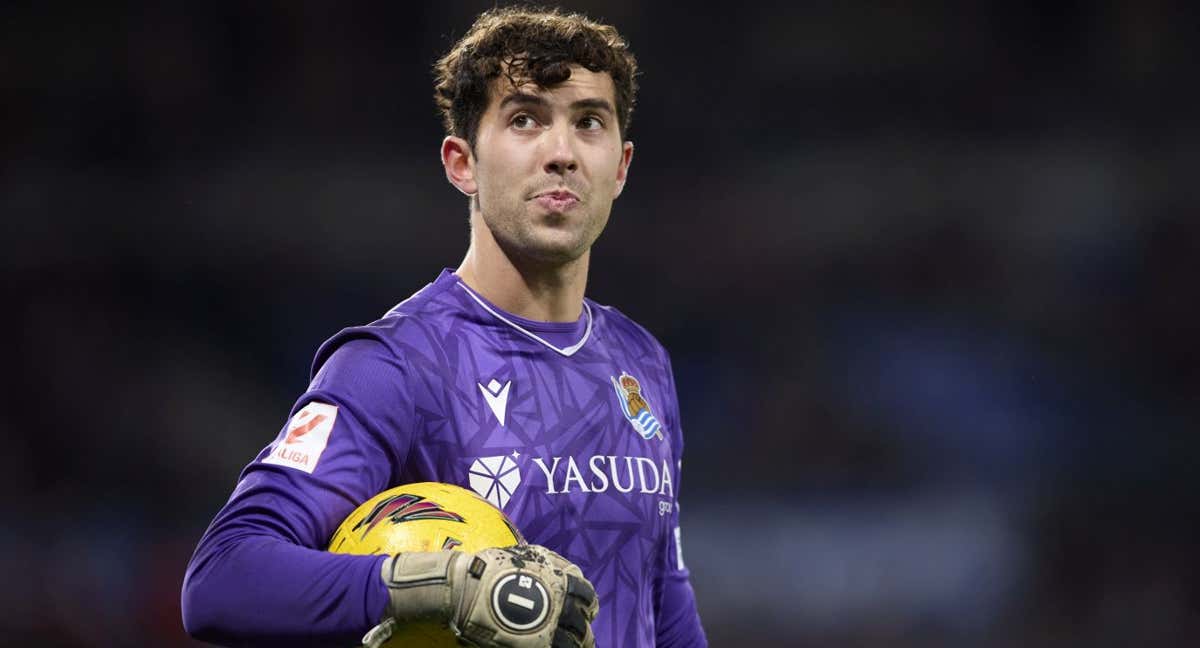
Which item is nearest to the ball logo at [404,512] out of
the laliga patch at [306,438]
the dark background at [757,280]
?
the laliga patch at [306,438]

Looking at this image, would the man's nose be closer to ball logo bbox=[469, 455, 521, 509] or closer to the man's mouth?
the man's mouth

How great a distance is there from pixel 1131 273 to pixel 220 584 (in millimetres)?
6964

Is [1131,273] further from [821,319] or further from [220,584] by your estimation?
[220,584]

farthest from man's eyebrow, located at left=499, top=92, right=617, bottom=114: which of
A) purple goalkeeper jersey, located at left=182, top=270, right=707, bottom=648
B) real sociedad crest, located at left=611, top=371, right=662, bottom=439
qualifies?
real sociedad crest, located at left=611, top=371, right=662, bottom=439

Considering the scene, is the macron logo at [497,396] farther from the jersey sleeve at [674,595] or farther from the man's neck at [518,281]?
the jersey sleeve at [674,595]

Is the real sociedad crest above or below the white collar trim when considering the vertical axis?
below

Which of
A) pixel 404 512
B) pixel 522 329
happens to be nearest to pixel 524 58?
pixel 522 329

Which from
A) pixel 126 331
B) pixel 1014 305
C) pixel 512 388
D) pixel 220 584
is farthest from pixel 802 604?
pixel 220 584

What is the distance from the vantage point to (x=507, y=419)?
2973 mm

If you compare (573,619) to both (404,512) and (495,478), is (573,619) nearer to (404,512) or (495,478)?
(404,512)

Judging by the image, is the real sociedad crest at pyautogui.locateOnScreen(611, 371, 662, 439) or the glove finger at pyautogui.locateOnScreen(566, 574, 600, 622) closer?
the glove finger at pyautogui.locateOnScreen(566, 574, 600, 622)

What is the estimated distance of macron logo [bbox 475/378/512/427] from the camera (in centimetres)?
297

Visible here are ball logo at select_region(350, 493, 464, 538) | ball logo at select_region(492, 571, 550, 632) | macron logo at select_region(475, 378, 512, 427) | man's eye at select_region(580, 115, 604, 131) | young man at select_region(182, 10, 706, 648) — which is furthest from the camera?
man's eye at select_region(580, 115, 604, 131)

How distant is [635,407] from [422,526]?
36.2 inches
